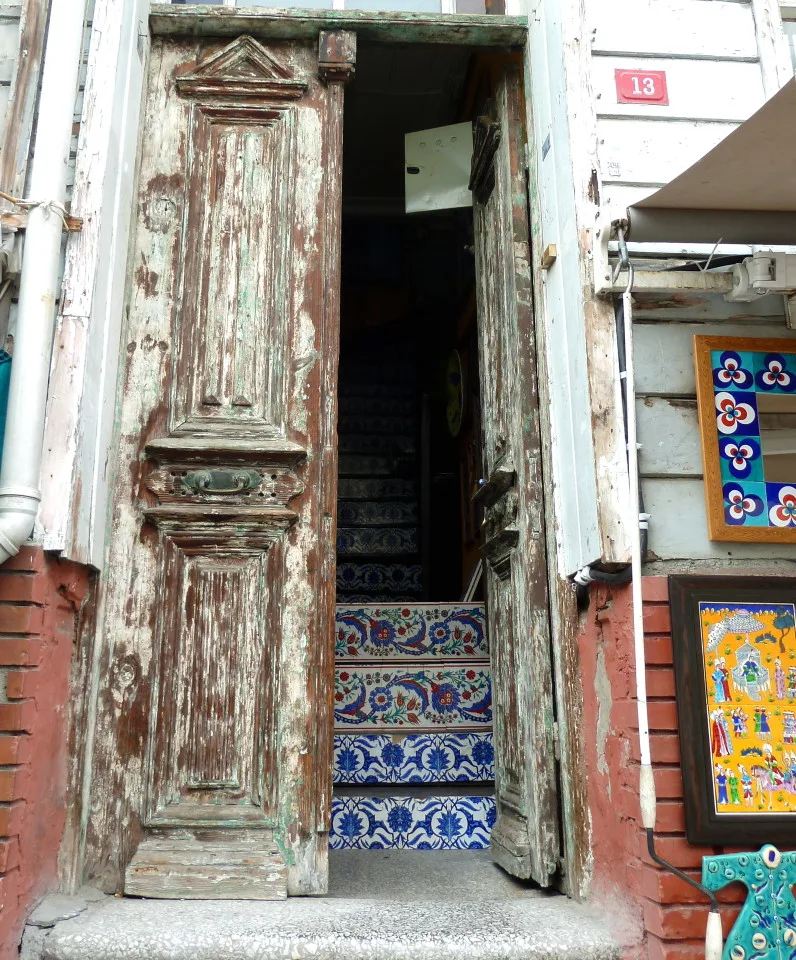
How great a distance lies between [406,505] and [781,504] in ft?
15.4

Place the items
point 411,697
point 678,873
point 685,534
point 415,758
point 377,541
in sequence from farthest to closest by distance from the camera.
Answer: point 377,541 → point 411,697 → point 415,758 → point 685,534 → point 678,873

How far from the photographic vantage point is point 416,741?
3557 mm

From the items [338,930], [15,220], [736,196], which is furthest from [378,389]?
[338,930]

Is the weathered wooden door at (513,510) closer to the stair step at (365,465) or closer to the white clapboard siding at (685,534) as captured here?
the white clapboard siding at (685,534)

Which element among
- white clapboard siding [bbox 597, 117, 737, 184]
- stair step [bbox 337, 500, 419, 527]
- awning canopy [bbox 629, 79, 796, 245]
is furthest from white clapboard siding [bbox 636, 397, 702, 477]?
stair step [bbox 337, 500, 419, 527]

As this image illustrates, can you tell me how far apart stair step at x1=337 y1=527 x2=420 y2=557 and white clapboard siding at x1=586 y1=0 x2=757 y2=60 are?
4.37 metres

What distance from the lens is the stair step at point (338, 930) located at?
215 cm

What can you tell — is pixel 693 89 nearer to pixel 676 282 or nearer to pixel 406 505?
pixel 676 282

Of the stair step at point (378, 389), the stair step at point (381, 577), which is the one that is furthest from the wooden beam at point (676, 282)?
the stair step at point (378, 389)

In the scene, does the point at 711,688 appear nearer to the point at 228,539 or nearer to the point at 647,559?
the point at 647,559

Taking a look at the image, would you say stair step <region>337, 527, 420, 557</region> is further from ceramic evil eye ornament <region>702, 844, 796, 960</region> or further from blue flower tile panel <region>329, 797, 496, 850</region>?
ceramic evil eye ornament <region>702, 844, 796, 960</region>

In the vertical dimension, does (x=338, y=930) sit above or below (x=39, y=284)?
below

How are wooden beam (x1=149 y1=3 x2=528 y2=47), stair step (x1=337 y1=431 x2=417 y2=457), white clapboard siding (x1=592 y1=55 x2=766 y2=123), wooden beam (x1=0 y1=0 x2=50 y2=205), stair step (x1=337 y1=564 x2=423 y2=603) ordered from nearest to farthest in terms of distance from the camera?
wooden beam (x1=0 y1=0 x2=50 y2=205)
white clapboard siding (x1=592 y1=55 x2=766 y2=123)
wooden beam (x1=149 y1=3 x2=528 y2=47)
stair step (x1=337 y1=564 x2=423 y2=603)
stair step (x1=337 y1=431 x2=417 y2=457)

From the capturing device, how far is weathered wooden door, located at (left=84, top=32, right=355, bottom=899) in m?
2.60
